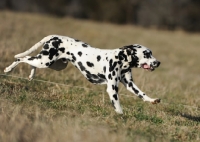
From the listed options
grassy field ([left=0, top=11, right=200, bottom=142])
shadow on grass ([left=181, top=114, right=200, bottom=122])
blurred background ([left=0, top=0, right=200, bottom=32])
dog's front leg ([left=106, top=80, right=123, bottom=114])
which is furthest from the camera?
blurred background ([left=0, top=0, right=200, bottom=32])

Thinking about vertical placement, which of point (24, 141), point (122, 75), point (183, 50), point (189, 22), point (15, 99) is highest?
point (189, 22)

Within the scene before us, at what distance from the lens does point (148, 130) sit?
6566mm

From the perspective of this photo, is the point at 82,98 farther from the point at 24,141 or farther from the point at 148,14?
the point at 148,14

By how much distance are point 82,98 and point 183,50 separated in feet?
61.1

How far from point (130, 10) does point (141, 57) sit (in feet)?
127

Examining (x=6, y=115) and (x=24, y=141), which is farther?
(x=6, y=115)

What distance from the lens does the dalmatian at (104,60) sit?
24.8 ft

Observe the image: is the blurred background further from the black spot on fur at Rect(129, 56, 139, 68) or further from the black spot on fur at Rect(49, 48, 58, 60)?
the black spot on fur at Rect(129, 56, 139, 68)

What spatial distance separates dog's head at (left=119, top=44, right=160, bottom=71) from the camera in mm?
7523

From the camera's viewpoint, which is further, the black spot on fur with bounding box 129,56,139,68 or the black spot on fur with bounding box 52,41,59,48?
the black spot on fur with bounding box 52,41,59,48

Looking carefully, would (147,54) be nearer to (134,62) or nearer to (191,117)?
(134,62)

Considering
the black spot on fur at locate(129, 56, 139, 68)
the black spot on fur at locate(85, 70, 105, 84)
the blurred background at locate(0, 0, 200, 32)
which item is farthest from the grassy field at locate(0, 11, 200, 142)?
the blurred background at locate(0, 0, 200, 32)

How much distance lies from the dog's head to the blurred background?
3313 centimetres

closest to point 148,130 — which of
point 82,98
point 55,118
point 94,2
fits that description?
point 55,118
